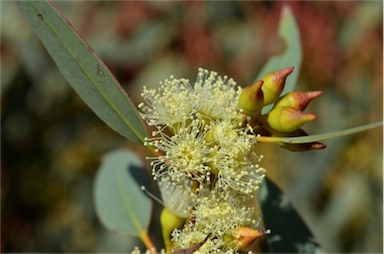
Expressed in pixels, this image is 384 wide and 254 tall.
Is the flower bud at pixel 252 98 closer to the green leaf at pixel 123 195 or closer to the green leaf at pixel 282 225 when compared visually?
the green leaf at pixel 282 225

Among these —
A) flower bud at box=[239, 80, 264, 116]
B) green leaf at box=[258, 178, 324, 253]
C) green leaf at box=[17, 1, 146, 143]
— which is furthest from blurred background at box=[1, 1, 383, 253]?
flower bud at box=[239, 80, 264, 116]

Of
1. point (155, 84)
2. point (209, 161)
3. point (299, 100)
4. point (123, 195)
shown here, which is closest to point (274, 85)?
point (299, 100)

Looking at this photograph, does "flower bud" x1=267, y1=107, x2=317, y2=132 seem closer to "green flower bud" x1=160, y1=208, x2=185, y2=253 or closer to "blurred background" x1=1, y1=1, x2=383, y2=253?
"green flower bud" x1=160, y1=208, x2=185, y2=253

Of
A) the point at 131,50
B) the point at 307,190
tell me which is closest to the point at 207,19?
the point at 131,50

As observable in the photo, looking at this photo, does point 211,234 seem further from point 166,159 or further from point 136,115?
point 136,115

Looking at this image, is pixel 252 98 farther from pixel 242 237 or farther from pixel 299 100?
pixel 242 237

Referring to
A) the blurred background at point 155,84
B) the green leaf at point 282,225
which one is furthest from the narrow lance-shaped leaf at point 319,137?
the blurred background at point 155,84
